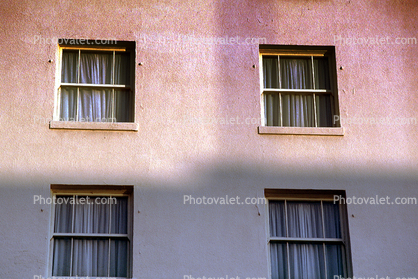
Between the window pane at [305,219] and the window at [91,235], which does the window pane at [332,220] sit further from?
the window at [91,235]

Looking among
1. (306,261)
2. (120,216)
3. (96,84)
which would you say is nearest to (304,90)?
(306,261)

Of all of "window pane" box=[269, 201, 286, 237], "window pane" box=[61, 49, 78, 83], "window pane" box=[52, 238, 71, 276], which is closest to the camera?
"window pane" box=[52, 238, 71, 276]

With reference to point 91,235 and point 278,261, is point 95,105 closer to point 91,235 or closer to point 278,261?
point 91,235

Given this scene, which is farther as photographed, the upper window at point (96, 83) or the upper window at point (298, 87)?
the upper window at point (298, 87)

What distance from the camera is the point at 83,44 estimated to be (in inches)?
447

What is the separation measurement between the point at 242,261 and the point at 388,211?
2776mm

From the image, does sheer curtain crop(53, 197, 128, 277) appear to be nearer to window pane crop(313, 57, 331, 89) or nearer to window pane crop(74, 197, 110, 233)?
window pane crop(74, 197, 110, 233)

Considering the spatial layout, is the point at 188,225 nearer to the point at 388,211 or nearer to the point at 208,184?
the point at 208,184

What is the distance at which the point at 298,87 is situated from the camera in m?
11.6

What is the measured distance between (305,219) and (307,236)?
31cm

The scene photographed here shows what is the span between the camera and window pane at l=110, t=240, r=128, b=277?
10.1m

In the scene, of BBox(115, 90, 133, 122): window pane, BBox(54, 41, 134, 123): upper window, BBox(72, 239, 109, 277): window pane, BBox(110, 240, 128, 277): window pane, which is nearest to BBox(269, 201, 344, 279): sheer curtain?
BBox(110, 240, 128, 277): window pane

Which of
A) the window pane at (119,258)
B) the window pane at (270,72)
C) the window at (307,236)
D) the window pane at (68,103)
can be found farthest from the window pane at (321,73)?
the window pane at (119,258)

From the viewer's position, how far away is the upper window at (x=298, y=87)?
11391 mm
